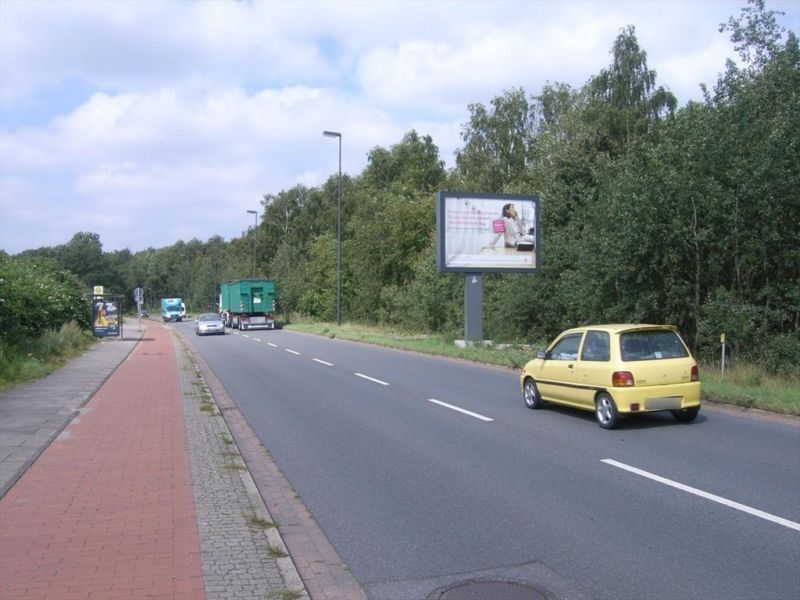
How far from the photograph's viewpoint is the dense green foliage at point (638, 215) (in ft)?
63.9

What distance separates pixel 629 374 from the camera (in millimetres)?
10539

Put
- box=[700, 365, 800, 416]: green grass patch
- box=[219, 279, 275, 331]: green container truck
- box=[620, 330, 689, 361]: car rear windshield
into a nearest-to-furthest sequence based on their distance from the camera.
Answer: box=[620, 330, 689, 361]: car rear windshield
box=[700, 365, 800, 416]: green grass patch
box=[219, 279, 275, 331]: green container truck

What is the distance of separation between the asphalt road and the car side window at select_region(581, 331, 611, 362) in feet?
3.54

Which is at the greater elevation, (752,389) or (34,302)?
(34,302)

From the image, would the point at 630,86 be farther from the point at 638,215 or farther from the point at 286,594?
the point at 286,594

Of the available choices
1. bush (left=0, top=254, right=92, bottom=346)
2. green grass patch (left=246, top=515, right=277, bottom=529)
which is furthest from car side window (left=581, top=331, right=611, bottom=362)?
bush (left=0, top=254, right=92, bottom=346)

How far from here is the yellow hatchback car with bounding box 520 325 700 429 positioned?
1055 cm

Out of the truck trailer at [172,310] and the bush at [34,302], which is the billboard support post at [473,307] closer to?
the bush at [34,302]

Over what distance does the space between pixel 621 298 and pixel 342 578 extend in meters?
18.9

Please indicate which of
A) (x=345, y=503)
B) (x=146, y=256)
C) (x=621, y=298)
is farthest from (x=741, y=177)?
(x=146, y=256)

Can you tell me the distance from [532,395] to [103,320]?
96.7 feet

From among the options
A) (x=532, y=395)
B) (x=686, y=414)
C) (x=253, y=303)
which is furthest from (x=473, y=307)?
(x=253, y=303)

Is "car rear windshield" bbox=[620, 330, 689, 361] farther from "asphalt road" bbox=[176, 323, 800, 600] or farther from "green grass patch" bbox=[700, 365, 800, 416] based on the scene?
"green grass patch" bbox=[700, 365, 800, 416]

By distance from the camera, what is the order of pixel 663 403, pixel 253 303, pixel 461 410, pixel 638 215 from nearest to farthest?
pixel 663 403 → pixel 461 410 → pixel 638 215 → pixel 253 303
